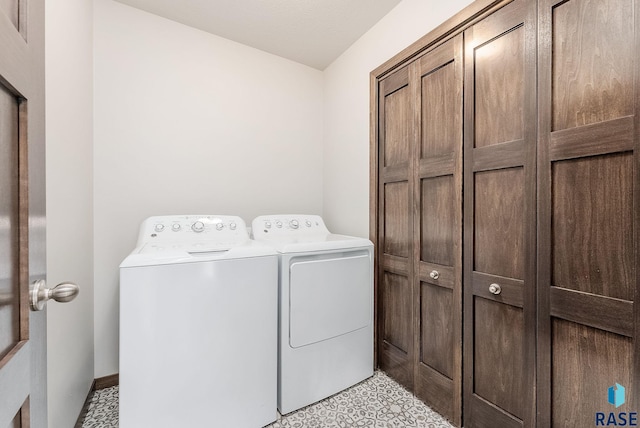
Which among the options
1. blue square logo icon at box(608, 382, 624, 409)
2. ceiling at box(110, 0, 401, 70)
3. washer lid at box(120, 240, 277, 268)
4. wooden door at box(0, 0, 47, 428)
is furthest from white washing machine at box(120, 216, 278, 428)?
ceiling at box(110, 0, 401, 70)

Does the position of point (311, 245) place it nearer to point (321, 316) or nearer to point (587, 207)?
point (321, 316)

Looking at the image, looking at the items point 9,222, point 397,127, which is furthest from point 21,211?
point 397,127

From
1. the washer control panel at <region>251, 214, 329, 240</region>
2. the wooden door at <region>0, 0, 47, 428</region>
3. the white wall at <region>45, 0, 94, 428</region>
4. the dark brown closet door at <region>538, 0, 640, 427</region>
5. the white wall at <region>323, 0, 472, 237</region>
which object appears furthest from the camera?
the washer control panel at <region>251, 214, 329, 240</region>

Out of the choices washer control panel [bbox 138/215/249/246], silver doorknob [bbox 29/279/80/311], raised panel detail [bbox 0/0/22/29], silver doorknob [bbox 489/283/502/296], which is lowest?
silver doorknob [bbox 489/283/502/296]

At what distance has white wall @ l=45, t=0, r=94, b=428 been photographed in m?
1.18

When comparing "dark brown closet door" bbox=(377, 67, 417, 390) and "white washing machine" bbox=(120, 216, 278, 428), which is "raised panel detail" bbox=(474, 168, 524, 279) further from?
"white washing machine" bbox=(120, 216, 278, 428)

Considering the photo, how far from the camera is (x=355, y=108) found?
Result: 2.23 metres

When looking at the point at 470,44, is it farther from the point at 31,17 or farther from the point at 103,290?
the point at 103,290

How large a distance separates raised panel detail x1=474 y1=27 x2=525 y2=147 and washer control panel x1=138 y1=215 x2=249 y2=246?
1494mm

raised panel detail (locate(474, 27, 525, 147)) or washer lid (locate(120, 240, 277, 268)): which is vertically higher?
raised panel detail (locate(474, 27, 525, 147))

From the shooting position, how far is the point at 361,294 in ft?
6.05

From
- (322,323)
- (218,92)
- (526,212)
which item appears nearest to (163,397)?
(322,323)

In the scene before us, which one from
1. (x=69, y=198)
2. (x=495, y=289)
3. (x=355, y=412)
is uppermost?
(x=69, y=198)

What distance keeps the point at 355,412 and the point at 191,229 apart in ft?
4.72
